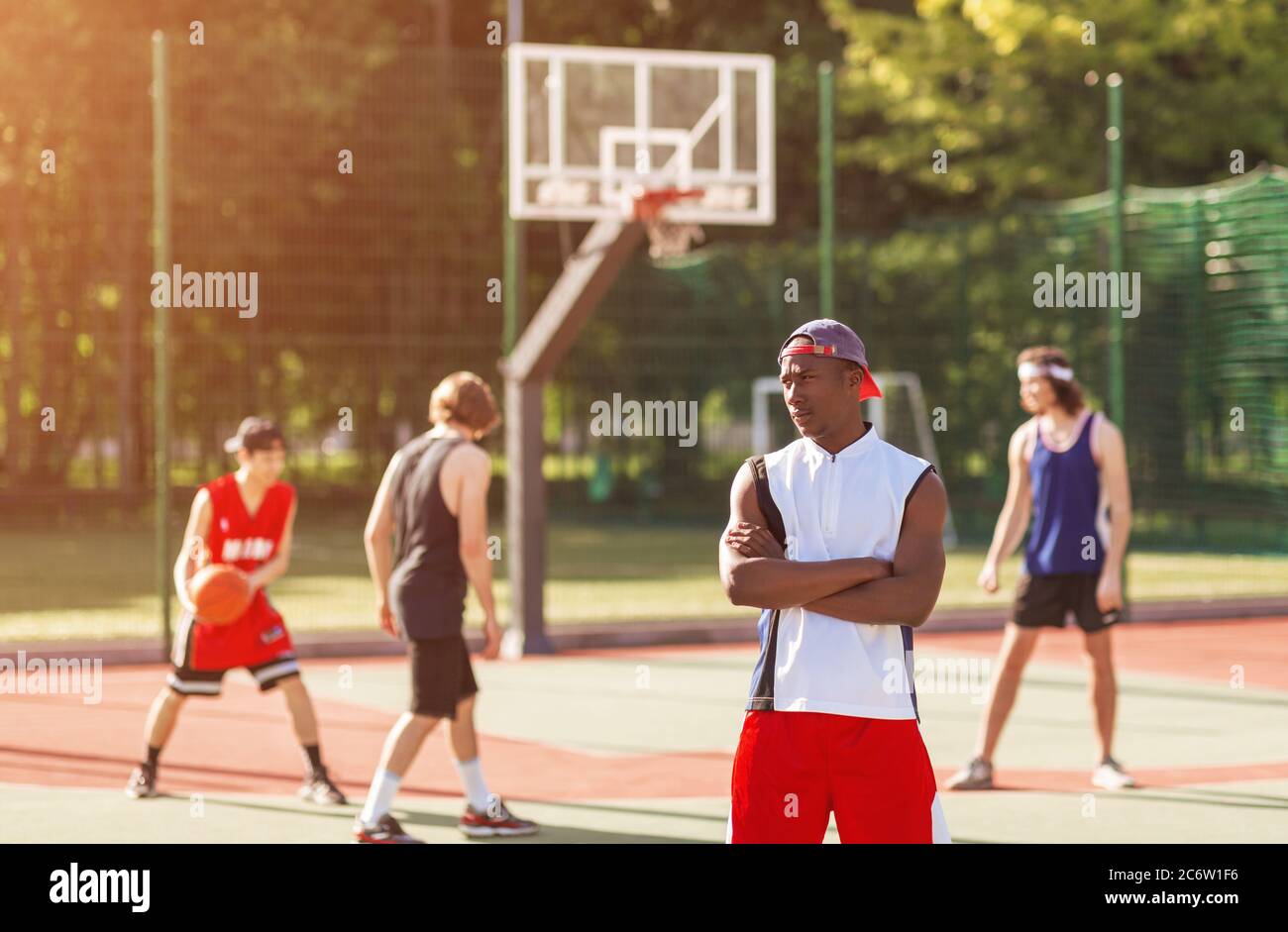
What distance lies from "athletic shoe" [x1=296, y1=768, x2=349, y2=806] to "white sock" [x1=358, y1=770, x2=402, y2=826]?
3.45 ft

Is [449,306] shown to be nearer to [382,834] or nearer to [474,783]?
[474,783]

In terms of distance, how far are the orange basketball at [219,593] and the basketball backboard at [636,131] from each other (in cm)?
671

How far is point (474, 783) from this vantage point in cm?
779

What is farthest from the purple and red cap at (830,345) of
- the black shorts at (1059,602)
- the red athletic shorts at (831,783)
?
the black shorts at (1059,602)

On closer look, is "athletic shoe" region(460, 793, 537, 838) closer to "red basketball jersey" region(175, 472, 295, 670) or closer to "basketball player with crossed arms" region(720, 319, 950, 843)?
"red basketball jersey" region(175, 472, 295, 670)

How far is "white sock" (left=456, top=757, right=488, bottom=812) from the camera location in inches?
305

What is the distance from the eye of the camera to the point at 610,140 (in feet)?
50.5

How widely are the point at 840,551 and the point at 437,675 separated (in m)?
3.15

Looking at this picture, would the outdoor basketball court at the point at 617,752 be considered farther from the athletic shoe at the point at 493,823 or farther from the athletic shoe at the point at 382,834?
the athletic shoe at the point at 382,834

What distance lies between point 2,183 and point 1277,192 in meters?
15.3

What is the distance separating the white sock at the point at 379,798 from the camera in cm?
730

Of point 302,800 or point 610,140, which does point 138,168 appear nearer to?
point 610,140

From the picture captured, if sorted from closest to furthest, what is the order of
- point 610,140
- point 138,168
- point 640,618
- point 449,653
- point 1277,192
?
point 449,653
point 610,140
point 640,618
point 138,168
point 1277,192

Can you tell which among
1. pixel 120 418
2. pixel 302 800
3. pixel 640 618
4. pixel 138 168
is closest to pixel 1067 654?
pixel 640 618
